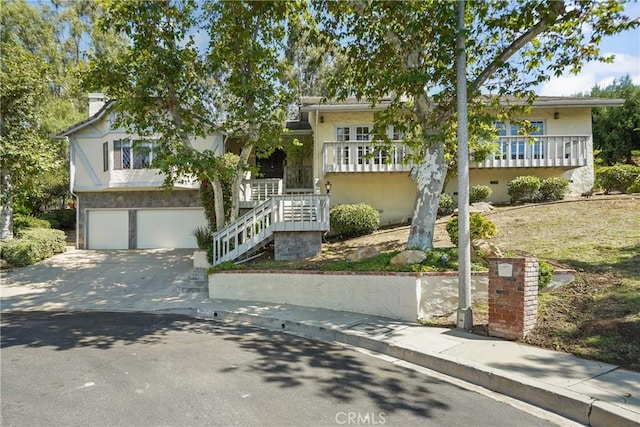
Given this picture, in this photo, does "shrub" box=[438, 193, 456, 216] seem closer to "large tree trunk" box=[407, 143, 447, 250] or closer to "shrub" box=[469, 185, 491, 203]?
"shrub" box=[469, 185, 491, 203]

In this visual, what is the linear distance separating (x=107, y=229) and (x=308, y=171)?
9763mm

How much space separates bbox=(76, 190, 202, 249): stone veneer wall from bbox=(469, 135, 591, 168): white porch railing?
1243cm

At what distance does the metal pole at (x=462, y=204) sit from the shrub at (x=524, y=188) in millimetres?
10180

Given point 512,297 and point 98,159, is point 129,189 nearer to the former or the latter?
point 98,159

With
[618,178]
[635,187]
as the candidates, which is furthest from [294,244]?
[618,178]

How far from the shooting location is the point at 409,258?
8766mm

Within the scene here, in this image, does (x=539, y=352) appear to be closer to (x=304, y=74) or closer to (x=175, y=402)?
(x=175, y=402)

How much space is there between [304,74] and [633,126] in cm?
2034

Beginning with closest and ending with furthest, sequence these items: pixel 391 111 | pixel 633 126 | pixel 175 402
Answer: pixel 175 402
pixel 391 111
pixel 633 126

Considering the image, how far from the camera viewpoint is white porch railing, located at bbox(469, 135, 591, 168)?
16.1 m

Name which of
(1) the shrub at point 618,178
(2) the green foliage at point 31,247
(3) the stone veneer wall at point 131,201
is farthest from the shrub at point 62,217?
(1) the shrub at point 618,178

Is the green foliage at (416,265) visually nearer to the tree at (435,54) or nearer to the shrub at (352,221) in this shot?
the tree at (435,54)

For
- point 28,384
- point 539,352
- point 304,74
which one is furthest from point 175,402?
point 304,74

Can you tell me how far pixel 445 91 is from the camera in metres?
Answer: 9.51
